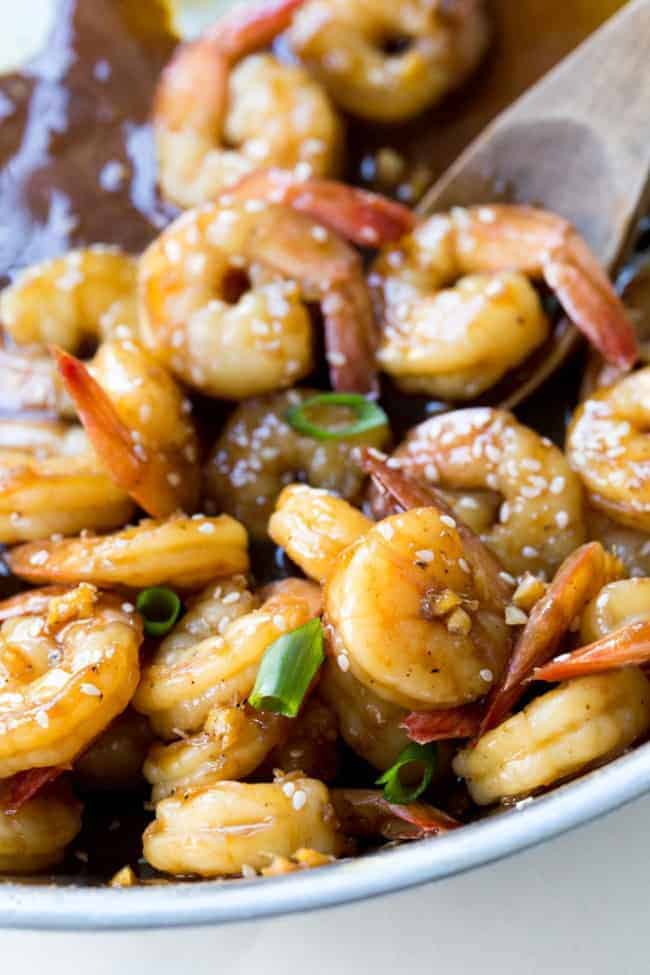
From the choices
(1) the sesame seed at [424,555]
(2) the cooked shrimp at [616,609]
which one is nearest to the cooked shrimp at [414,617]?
(1) the sesame seed at [424,555]

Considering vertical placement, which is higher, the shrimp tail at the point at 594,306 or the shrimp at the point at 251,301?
the shrimp at the point at 251,301

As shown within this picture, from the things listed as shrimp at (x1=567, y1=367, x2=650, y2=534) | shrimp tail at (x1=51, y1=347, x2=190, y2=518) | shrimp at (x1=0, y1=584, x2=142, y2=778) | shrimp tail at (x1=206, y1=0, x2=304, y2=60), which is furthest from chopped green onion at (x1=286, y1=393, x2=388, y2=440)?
shrimp tail at (x1=206, y1=0, x2=304, y2=60)

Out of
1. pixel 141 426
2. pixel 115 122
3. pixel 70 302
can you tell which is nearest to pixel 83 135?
pixel 115 122

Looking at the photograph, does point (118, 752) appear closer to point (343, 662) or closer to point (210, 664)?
point (210, 664)

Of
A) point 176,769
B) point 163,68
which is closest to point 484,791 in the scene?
point 176,769

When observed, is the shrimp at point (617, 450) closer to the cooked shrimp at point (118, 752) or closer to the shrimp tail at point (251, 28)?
the cooked shrimp at point (118, 752)

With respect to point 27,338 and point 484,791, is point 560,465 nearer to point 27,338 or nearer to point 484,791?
point 484,791
